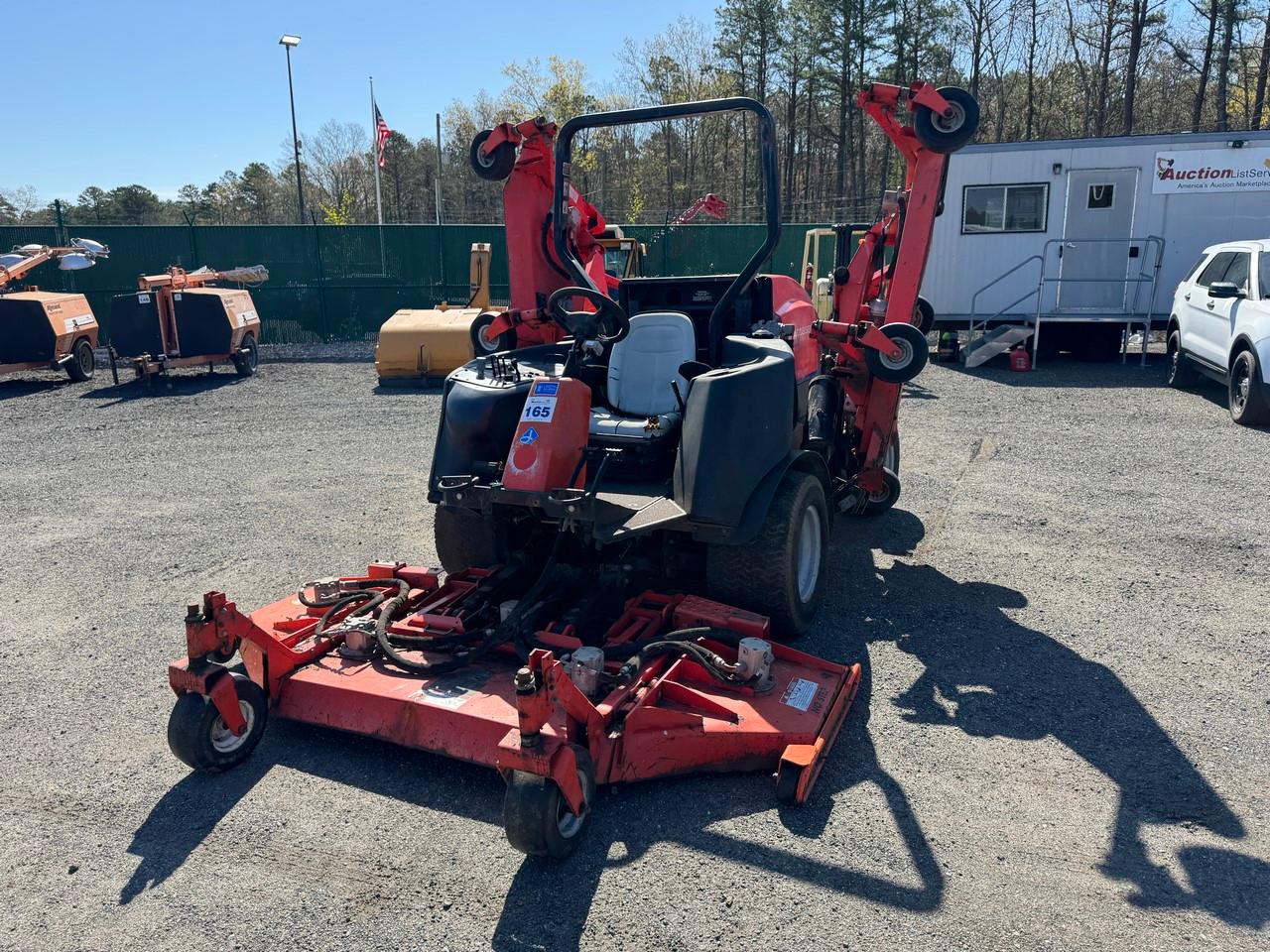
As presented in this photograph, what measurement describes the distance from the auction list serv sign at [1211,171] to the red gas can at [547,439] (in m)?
14.0

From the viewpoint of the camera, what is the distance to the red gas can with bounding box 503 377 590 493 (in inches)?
159

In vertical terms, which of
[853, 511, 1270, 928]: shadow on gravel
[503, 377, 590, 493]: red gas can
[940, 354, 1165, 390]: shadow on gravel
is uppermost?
[503, 377, 590, 493]: red gas can

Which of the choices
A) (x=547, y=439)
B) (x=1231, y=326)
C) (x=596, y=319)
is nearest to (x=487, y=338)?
(x=596, y=319)

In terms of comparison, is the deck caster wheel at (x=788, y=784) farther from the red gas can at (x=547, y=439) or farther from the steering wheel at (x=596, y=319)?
the steering wheel at (x=596, y=319)

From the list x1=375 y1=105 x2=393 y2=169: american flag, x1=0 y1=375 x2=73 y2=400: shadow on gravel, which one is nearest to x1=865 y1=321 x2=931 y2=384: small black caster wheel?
x1=0 y1=375 x2=73 y2=400: shadow on gravel

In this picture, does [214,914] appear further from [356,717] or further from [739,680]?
[739,680]

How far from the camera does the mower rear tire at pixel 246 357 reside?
49.3 ft

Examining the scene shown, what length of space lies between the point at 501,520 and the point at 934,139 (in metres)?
3.44

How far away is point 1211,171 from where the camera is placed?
14.3m

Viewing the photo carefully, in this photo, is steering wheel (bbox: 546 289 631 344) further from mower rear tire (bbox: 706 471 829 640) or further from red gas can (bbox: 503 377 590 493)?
mower rear tire (bbox: 706 471 829 640)

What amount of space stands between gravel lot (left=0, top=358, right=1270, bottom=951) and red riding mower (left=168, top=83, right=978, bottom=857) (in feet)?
0.73

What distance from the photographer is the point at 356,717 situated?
3.77 m

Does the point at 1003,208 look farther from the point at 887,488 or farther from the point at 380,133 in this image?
the point at 380,133

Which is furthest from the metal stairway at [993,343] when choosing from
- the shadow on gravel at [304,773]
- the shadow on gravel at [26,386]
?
the shadow on gravel at [26,386]
